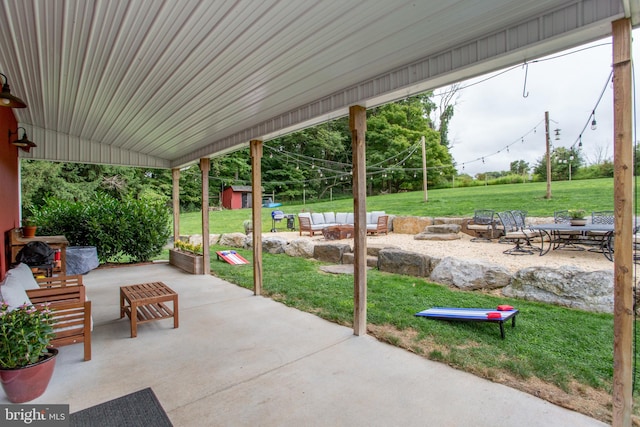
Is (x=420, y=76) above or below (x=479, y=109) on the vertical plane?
below

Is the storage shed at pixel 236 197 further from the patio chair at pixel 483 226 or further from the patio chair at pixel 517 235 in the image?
the patio chair at pixel 517 235

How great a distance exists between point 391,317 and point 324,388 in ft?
5.23

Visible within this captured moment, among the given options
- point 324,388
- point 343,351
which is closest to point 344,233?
point 343,351

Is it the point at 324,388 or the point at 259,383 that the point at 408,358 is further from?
the point at 259,383

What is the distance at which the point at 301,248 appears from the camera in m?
8.50

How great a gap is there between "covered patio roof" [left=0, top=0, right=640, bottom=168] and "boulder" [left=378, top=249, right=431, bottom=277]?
3.12 metres

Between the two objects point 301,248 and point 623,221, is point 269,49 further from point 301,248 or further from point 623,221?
point 301,248

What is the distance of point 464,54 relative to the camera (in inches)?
99.0

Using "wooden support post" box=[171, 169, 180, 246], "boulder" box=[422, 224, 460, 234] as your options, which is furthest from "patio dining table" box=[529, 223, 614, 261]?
"wooden support post" box=[171, 169, 180, 246]

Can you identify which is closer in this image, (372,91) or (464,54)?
(464,54)

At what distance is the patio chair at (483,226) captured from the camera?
8.70 metres

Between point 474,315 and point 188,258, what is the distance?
226 inches

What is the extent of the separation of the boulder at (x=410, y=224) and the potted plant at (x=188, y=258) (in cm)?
681

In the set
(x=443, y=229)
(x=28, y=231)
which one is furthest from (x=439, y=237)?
(x=28, y=231)
